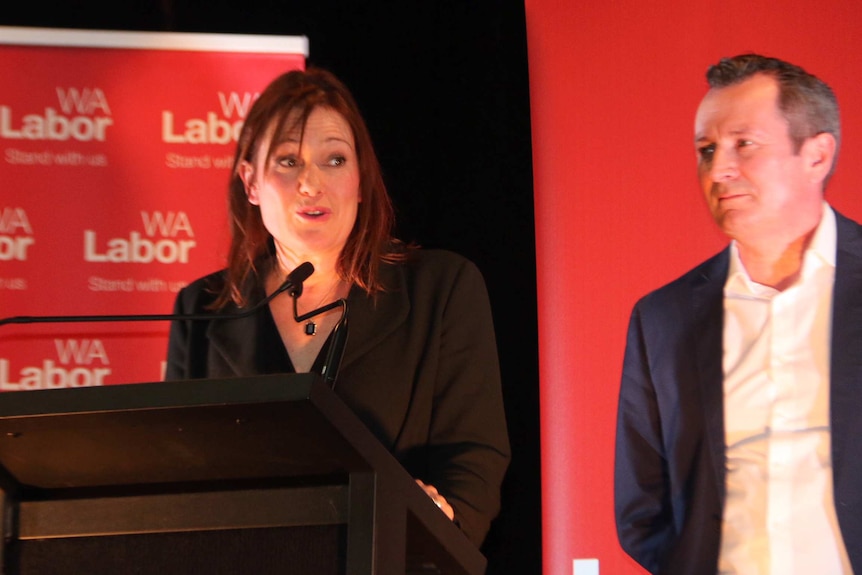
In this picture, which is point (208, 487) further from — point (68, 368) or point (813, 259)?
point (813, 259)

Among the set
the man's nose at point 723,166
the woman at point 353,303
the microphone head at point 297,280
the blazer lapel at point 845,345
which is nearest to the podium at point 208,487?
the microphone head at point 297,280

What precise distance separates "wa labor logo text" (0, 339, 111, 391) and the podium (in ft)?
5.00

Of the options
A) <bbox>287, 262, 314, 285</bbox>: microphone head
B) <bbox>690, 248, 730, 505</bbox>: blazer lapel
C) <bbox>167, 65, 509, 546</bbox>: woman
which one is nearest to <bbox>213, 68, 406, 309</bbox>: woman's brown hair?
<bbox>167, 65, 509, 546</bbox>: woman

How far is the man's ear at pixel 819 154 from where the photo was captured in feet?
9.05

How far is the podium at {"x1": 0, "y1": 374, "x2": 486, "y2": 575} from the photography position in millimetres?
1089

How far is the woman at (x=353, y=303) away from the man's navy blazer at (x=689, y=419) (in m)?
0.35

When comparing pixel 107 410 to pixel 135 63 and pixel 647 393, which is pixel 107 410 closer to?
pixel 647 393

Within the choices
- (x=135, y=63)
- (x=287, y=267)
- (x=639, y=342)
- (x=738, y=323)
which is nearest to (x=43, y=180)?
(x=135, y=63)

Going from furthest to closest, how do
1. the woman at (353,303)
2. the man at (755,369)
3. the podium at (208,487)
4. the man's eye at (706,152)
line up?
the man's eye at (706,152)
the woman at (353,303)
the man at (755,369)
the podium at (208,487)

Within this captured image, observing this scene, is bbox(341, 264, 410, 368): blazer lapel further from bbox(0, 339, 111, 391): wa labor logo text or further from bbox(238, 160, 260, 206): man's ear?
bbox(0, 339, 111, 391): wa labor logo text

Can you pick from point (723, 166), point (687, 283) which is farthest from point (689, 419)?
point (723, 166)

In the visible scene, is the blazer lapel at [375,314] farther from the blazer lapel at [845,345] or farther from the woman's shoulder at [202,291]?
the blazer lapel at [845,345]

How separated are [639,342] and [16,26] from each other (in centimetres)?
192

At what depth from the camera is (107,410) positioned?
1.09m
